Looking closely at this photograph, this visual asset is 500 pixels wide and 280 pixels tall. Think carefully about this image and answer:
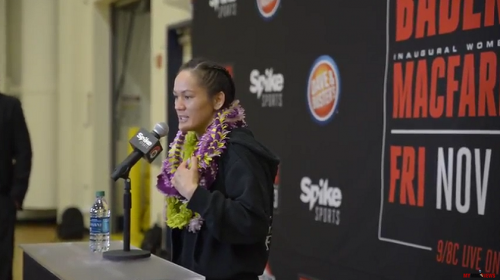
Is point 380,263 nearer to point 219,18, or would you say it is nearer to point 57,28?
point 219,18

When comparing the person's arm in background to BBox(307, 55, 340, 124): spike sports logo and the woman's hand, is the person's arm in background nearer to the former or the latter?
BBox(307, 55, 340, 124): spike sports logo

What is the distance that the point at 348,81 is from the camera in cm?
289

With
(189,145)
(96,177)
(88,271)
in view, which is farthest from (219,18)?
(96,177)

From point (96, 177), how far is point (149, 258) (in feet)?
16.5

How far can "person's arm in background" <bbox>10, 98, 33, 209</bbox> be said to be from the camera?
10.7 feet

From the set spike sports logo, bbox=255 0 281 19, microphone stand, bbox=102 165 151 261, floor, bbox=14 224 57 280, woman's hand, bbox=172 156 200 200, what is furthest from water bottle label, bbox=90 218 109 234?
floor, bbox=14 224 57 280

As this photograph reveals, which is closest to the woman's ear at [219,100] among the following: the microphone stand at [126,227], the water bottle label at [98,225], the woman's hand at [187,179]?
the woman's hand at [187,179]

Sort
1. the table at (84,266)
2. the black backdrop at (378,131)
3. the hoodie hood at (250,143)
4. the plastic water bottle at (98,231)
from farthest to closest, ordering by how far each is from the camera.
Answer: the black backdrop at (378,131) < the plastic water bottle at (98,231) < the hoodie hood at (250,143) < the table at (84,266)

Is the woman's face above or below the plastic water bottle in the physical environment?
above

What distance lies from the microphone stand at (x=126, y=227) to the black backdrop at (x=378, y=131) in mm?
1153

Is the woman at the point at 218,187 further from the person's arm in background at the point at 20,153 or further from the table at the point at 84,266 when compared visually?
the person's arm in background at the point at 20,153

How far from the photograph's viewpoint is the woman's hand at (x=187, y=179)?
1663mm

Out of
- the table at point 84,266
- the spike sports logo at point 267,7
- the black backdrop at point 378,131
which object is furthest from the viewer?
the spike sports logo at point 267,7

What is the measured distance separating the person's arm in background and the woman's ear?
1.83m
